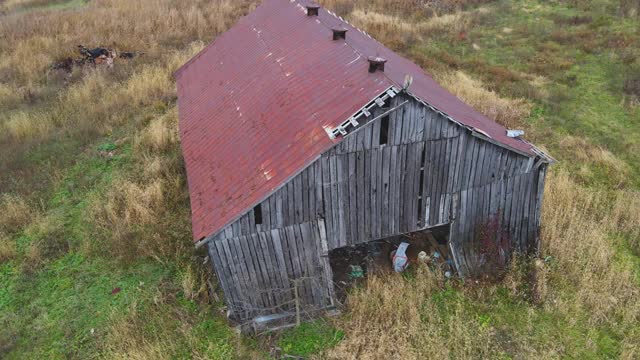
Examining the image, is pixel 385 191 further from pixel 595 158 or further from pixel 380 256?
pixel 595 158

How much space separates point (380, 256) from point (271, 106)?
407 cm

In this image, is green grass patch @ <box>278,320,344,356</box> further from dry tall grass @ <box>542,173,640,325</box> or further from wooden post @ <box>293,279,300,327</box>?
dry tall grass @ <box>542,173,640,325</box>

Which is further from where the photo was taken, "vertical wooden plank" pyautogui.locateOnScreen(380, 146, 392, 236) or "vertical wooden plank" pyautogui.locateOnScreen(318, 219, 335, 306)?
"vertical wooden plank" pyautogui.locateOnScreen(318, 219, 335, 306)

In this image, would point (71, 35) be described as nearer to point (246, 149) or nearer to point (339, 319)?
point (246, 149)

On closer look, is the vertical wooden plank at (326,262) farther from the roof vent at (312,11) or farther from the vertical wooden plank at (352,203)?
the roof vent at (312,11)

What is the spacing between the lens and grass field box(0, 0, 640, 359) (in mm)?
8375

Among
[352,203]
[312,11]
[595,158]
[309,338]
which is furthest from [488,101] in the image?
[309,338]

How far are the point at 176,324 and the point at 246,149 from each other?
3647mm

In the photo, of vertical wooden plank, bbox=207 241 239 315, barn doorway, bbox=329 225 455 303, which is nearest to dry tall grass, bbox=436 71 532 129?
barn doorway, bbox=329 225 455 303

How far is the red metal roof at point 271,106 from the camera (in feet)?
25.3

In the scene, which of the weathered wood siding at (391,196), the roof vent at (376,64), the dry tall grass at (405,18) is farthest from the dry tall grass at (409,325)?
the dry tall grass at (405,18)

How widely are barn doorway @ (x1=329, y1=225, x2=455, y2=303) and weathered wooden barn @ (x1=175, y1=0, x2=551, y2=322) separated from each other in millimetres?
449

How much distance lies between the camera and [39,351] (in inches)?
335

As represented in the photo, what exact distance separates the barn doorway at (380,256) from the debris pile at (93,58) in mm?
15196
